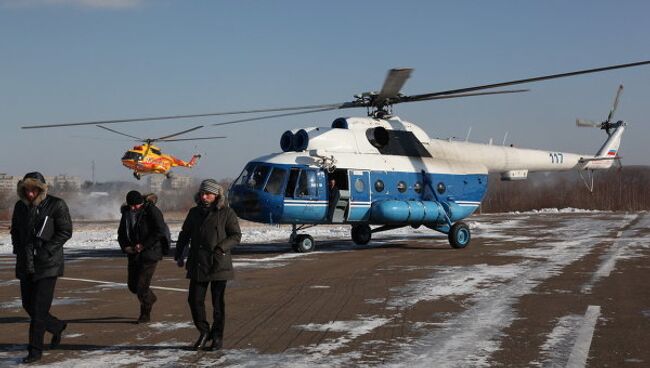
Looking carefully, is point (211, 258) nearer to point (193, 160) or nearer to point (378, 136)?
point (378, 136)

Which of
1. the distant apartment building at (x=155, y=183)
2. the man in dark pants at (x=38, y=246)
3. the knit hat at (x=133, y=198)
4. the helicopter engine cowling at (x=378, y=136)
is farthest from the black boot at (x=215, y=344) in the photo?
the distant apartment building at (x=155, y=183)

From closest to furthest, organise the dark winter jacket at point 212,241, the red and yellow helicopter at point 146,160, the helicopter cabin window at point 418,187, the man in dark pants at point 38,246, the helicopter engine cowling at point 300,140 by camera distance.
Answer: the man in dark pants at point 38,246
the dark winter jacket at point 212,241
the helicopter engine cowling at point 300,140
the helicopter cabin window at point 418,187
the red and yellow helicopter at point 146,160

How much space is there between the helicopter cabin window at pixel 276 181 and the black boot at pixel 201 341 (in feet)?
33.4

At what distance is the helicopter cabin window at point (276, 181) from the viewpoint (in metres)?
16.9

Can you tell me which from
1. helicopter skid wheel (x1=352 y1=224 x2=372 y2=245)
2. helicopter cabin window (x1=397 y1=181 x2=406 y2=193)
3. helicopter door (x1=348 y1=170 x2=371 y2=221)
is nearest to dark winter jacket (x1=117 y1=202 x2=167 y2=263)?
helicopter door (x1=348 y1=170 x2=371 y2=221)

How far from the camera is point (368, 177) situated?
60.0 feet

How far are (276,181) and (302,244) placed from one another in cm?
201

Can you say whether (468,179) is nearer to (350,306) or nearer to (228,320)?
(350,306)

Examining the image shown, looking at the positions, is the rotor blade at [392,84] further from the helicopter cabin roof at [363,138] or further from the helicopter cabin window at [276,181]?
the helicopter cabin window at [276,181]

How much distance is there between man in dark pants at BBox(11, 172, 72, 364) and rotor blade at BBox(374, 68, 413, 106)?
10598 mm

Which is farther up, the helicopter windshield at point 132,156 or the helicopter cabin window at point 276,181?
the helicopter windshield at point 132,156

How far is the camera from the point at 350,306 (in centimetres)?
933

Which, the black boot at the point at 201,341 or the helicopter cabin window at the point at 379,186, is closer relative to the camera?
the black boot at the point at 201,341

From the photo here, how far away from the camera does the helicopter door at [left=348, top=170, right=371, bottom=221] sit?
59.1 ft
